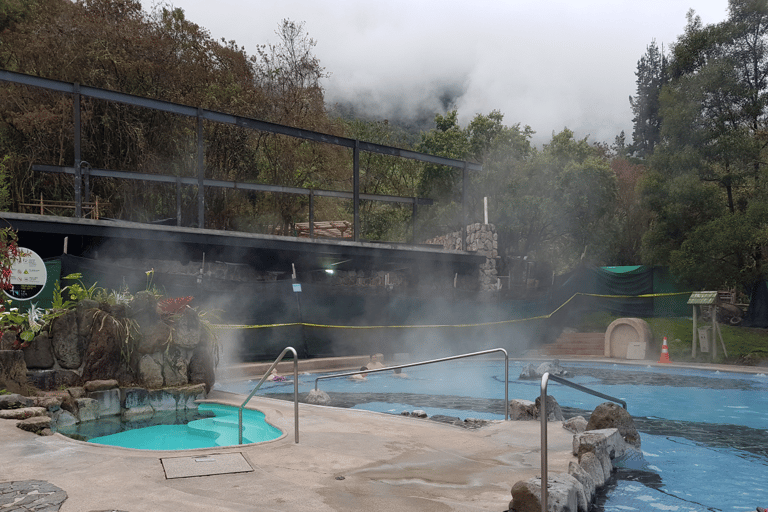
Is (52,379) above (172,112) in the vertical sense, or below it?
below

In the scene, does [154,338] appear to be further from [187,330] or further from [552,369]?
[552,369]

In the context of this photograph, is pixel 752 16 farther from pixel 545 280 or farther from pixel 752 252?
pixel 545 280

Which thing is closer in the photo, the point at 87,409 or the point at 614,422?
the point at 614,422

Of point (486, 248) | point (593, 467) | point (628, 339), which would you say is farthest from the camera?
point (486, 248)

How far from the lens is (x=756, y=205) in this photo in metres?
21.9

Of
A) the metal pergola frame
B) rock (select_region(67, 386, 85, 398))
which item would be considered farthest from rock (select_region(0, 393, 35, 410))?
the metal pergola frame

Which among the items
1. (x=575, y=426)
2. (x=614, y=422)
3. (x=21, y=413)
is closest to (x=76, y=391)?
(x=21, y=413)

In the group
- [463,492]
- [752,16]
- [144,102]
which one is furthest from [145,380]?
[752,16]

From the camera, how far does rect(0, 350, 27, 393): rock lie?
9.26 metres

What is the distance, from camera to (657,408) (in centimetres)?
1350

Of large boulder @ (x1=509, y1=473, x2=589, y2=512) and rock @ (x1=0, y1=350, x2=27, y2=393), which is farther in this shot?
rock @ (x1=0, y1=350, x2=27, y2=393)

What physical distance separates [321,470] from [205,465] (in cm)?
112

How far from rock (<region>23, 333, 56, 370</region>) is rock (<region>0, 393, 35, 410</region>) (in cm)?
172

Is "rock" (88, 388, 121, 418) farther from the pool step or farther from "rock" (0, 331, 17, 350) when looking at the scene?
the pool step
